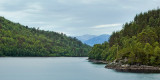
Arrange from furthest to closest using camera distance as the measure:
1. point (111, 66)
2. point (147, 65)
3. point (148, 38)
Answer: point (148, 38), point (111, 66), point (147, 65)

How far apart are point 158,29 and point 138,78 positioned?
94.1 m

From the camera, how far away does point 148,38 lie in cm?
16438

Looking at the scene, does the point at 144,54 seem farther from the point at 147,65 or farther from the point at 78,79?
the point at 78,79

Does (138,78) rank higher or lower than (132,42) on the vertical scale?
lower

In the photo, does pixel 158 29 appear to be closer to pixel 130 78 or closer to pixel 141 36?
pixel 141 36

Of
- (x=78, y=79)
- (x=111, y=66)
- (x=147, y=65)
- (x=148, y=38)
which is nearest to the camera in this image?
(x=78, y=79)

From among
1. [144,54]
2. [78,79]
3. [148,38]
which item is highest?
[148,38]

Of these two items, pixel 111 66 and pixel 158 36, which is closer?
pixel 111 66

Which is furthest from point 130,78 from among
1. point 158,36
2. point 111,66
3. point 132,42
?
point 158,36

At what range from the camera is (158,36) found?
172m

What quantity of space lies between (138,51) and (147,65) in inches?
349

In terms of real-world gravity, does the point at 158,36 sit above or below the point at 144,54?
above

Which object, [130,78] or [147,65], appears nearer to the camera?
[130,78]

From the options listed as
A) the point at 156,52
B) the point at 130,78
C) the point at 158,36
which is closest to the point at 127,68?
the point at 156,52
